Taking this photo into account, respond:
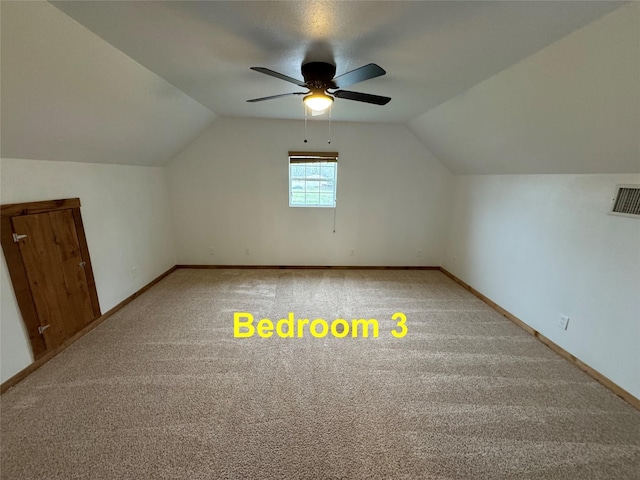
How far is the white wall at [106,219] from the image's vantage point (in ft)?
5.93

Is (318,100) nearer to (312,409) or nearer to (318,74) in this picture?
(318,74)

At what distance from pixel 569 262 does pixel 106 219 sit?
4400 mm

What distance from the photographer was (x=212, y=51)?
1726mm

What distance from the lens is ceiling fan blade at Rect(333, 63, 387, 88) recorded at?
1.51 m

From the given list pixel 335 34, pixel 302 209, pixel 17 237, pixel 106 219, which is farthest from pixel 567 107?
pixel 106 219

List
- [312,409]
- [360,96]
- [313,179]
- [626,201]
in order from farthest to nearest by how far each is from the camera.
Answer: [313,179] < [360,96] < [626,201] < [312,409]

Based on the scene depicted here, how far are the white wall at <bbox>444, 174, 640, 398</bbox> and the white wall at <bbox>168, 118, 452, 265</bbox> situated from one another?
3.10 feet

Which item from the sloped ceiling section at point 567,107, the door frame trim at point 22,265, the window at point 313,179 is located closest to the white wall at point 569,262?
the sloped ceiling section at point 567,107

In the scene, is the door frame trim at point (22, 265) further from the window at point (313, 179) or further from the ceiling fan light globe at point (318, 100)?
the window at point (313, 179)

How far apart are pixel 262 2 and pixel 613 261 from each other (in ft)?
9.19

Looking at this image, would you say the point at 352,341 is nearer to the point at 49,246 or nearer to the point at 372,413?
the point at 372,413

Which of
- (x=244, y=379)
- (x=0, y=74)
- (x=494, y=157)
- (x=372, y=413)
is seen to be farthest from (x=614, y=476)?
(x=0, y=74)

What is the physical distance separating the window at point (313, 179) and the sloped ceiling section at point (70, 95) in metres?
1.56

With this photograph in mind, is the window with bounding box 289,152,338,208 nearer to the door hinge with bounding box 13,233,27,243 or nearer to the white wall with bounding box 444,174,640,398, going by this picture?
the white wall with bounding box 444,174,640,398
